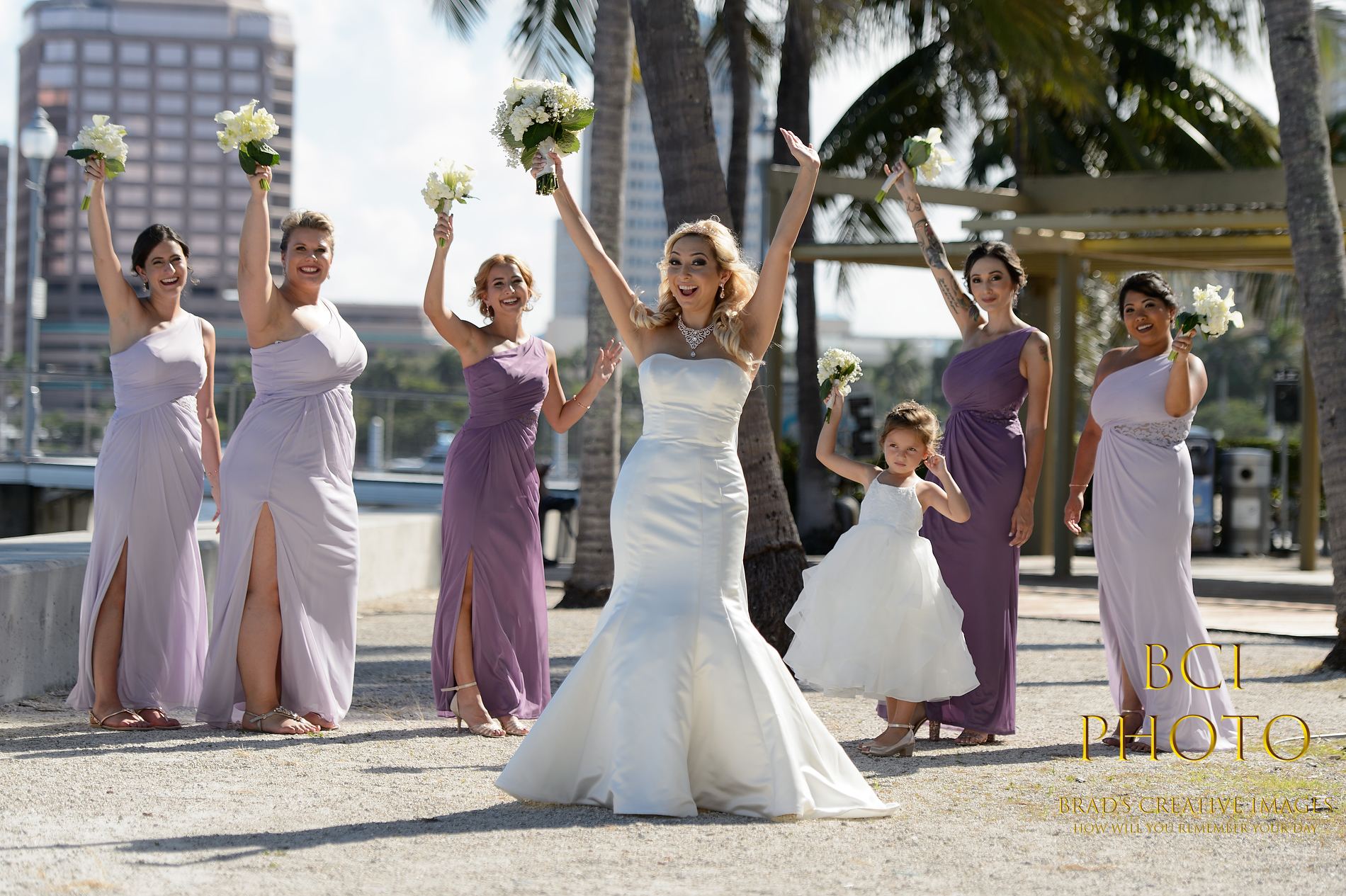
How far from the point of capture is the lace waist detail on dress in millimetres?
6062

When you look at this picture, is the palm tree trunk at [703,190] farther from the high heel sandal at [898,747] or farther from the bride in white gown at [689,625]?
the bride in white gown at [689,625]

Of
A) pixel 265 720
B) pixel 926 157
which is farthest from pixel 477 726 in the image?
pixel 926 157

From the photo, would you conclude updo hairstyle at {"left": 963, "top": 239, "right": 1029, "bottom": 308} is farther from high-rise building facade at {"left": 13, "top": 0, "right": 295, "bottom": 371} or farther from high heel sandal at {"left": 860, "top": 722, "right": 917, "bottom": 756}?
high-rise building facade at {"left": 13, "top": 0, "right": 295, "bottom": 371}

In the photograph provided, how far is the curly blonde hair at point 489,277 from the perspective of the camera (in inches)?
249

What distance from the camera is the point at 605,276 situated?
4773 millimetres

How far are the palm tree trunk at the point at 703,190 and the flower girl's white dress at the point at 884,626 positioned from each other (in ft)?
9.26

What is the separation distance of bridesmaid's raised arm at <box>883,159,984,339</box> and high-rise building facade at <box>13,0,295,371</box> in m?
144

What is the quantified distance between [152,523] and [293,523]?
709 millimetres

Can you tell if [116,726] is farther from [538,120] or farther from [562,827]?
[538,120]

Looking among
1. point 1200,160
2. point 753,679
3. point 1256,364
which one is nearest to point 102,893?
point 753,679

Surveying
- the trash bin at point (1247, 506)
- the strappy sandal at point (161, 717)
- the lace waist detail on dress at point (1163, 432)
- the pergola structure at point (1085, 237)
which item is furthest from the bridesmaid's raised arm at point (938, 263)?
the trash bin at point (1247, 506)

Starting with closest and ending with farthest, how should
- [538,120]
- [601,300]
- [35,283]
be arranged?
[538,120] → [601,300] → [35,283]

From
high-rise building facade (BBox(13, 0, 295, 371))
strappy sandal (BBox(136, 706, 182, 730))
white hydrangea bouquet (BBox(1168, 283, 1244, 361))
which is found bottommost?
strappy sandal (BBox(136, 706, 182, 730))

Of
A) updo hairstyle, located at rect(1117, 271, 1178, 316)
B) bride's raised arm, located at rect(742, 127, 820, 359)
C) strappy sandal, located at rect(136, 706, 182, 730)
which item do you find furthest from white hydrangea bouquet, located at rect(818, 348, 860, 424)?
strappy sandal, located at rect(136, 706, 182, 730)
